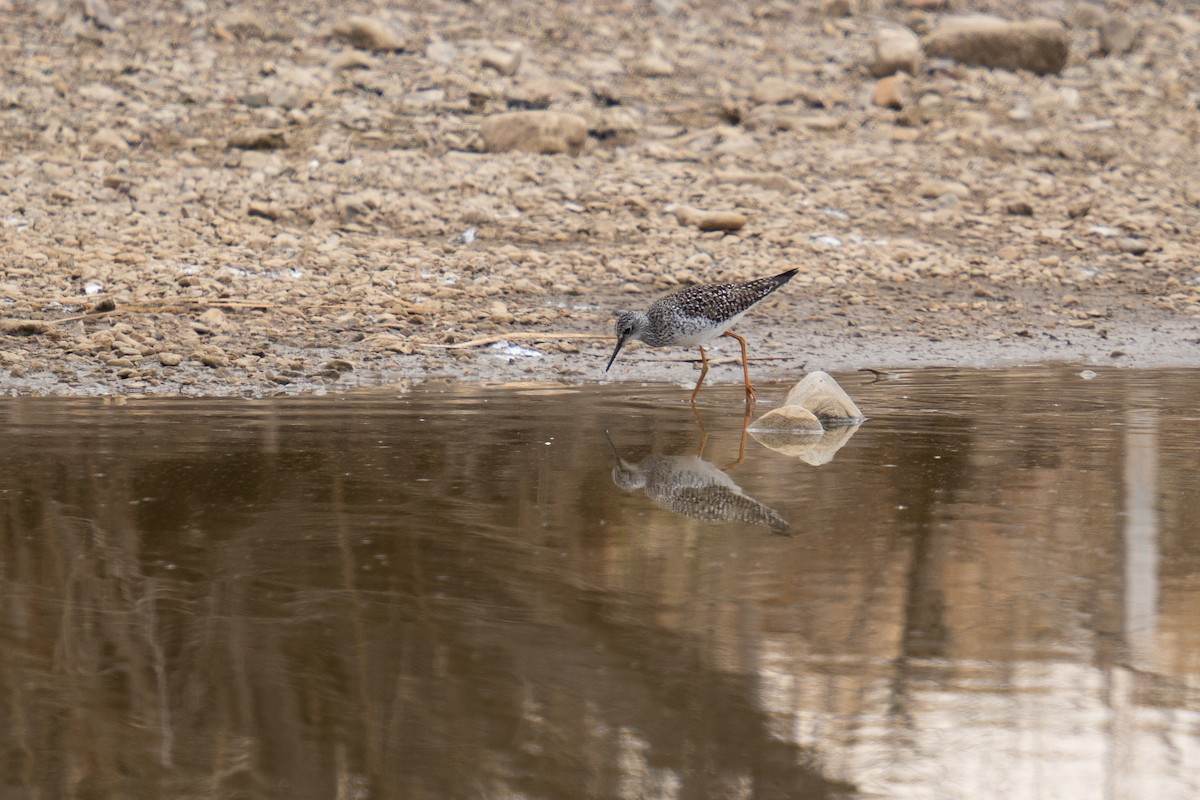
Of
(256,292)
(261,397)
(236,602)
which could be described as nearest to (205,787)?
(236,602)

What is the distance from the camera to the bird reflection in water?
5.05m

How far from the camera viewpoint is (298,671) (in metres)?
3.40

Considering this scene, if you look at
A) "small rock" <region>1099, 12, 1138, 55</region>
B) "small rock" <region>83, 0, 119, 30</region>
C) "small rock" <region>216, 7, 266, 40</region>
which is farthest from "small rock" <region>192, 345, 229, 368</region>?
"small rock" <region>1099, 12, 1138, 55</region>

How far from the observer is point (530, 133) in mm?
13562

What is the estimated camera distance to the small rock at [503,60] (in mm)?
15359

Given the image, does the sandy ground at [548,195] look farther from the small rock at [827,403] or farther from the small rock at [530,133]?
the small rock at [827,403]

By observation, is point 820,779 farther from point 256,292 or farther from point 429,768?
point 256,292

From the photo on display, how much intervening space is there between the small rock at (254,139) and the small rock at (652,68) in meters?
4.69

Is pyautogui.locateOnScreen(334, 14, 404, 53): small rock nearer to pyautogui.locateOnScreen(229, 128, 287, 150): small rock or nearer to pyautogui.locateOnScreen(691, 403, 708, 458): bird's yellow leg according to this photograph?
pyautogui.locateOnScreen(229, 128, 287, 150): small rock

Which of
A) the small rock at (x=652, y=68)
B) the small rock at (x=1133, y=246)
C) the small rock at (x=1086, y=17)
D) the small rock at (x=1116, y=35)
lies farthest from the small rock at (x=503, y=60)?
the small rock at (x=1086, y=17)

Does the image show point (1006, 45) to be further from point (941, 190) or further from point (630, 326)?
point (630, 326)

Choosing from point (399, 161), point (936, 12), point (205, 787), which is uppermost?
point (936, 12)

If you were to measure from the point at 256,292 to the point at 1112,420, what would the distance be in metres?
6.06

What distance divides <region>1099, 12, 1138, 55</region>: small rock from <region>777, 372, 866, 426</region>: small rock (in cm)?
1259
